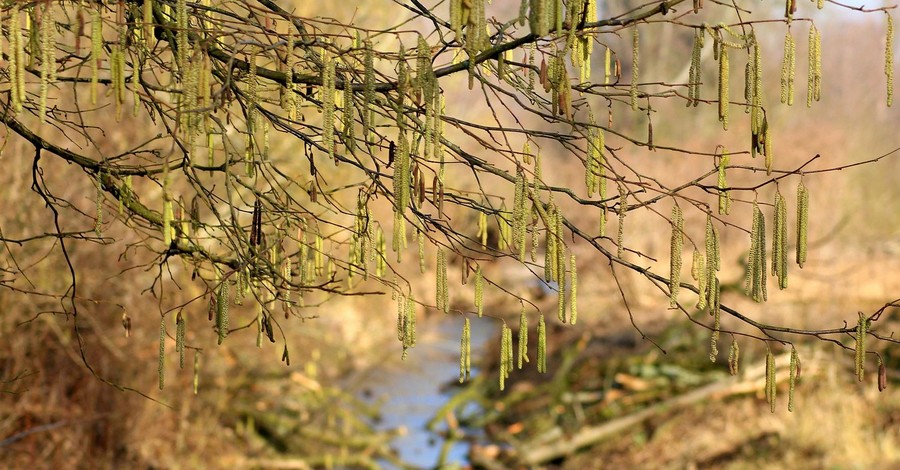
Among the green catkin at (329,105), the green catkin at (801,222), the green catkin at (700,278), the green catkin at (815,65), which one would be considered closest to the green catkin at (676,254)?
the green catkin at (700,278)

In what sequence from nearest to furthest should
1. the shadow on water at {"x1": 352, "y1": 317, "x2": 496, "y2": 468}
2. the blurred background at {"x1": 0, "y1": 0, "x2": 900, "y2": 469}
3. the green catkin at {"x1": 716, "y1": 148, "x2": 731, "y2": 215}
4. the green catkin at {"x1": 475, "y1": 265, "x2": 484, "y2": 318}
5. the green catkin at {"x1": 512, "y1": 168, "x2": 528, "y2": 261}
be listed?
1. the green catkin at {"x1": 512, "y1": 168, "x2": 528, "y2": 261}
2. the green catkin at {"x1": 716, "y1": 148, "x2": 731, "y2": 215}
3. the green catkin at {"x1": 475, "y1": 265, "x2": 484, "y2": 318}
4. the blurred background at {"x1": 0, "y1": 0, "x2": 900, "y2": 469}
5. the shadow on water at {"x1": 352, "y1": 317, "x2": 496, "y2": 468}

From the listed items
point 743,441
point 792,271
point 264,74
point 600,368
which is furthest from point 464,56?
point 792,271

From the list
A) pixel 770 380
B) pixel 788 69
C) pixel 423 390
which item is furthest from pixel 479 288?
pixel 423 390

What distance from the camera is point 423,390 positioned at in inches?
522

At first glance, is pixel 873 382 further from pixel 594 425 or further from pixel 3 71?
pixel 3 71

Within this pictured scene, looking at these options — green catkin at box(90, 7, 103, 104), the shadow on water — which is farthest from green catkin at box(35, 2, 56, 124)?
the shadow on water

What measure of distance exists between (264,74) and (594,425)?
8.94 meters

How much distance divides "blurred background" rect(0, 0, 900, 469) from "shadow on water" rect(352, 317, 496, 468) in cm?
3

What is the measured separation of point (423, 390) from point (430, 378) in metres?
0.57

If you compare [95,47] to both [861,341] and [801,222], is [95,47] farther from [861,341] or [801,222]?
[861,341]

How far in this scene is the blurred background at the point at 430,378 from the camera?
22.5 feet

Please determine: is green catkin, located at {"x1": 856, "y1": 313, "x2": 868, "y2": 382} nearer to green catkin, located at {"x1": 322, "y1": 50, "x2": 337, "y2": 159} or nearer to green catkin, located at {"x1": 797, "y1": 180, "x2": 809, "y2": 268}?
green catkin, located at {"x1": 797, "y1": 180, "x2": 809, "y2": 268}

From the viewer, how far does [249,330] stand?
391 inches

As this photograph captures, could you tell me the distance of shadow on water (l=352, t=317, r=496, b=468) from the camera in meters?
11.1
